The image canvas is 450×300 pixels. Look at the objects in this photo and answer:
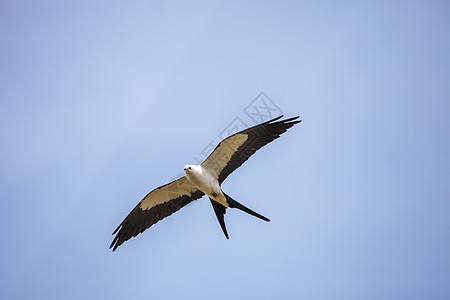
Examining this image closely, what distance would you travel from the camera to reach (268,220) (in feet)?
23.4

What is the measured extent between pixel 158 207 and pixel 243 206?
230cm

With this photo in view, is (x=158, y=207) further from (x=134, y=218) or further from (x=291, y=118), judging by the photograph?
(x=291, y=118)

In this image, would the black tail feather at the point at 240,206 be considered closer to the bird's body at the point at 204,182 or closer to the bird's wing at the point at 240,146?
the bird's body at the point at 204,182

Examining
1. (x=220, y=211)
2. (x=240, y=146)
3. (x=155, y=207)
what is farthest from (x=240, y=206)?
(x=155, y=207)

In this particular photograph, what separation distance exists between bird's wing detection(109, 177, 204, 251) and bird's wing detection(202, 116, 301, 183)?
794mm

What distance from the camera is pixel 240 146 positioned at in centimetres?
808

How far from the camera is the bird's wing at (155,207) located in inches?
341

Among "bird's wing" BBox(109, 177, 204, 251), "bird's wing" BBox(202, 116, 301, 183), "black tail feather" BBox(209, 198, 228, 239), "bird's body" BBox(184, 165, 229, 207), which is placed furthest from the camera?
"bird's wing" BBox(109, 177, 204, 251)

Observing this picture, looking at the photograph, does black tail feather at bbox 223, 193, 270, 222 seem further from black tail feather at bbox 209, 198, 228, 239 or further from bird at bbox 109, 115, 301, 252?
black tail feather at bbox 209, 198, 228, 239

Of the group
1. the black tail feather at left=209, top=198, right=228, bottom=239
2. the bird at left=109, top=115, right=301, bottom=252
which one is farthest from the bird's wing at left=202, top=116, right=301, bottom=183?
the black tail feather at left=209, top=198, right=228, bottom=239

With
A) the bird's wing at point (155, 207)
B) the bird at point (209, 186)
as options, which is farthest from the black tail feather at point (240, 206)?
the bird's wing at point (155, 207)

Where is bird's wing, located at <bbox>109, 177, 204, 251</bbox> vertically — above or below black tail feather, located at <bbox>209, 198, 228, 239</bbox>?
above

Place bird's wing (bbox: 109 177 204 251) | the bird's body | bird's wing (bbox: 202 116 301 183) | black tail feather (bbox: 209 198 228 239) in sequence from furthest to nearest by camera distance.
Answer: bird's wing (bbox: 109 177 204 251), black tail feather (bbox: 209 198 228 239), the bird's body, bird's wing (bbox: 202 116 301 183)

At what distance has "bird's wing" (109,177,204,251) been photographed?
866 cm
